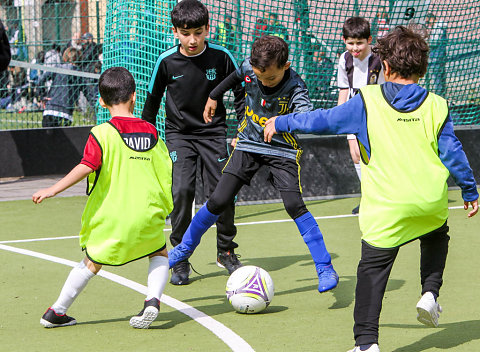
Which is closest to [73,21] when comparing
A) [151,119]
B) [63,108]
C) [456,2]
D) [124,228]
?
[63,108]

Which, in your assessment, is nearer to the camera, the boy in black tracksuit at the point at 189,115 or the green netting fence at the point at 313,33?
the boy in black tracksuit at the point at 189,115

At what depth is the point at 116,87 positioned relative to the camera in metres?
5.09

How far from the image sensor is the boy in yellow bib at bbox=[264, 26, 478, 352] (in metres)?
4.23

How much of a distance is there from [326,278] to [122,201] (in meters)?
1.45

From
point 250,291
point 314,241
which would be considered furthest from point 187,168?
point 250,291

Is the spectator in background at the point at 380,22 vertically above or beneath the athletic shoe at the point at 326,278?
above

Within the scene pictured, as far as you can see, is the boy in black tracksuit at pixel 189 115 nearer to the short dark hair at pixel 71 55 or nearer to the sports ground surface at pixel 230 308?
the sports ground surface at pixel 230 308

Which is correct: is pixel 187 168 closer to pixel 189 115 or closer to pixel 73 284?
pixel 189 115

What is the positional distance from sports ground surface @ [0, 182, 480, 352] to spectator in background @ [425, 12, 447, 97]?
3107 millimetres

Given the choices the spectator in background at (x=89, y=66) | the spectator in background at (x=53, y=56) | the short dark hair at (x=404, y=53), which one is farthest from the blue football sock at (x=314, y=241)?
the spectator in background at (x=53, y=56)

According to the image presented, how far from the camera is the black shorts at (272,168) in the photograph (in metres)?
5.77

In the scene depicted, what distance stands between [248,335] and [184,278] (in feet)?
4.80

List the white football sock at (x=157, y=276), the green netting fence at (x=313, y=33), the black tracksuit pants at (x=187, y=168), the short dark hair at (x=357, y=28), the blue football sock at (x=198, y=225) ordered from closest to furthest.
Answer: the white football sock at (x=157, y=276), the blue football sock at (x=198, y=225), the black tracksuit pants at (x=187, y=168), the short dark hair at (x=357, y=28), the green netting fence at (x=313, y=33)

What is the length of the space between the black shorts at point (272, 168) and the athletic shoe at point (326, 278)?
1.94ft
